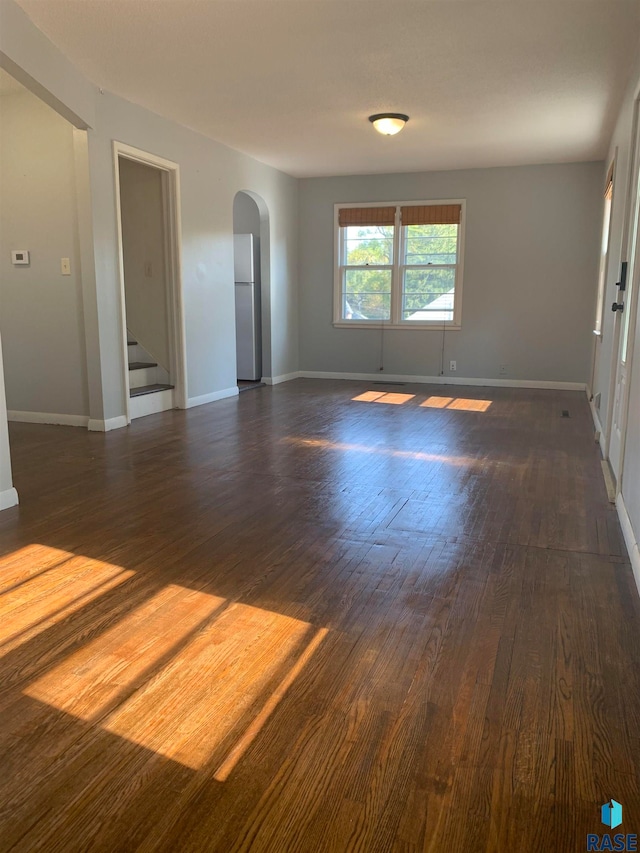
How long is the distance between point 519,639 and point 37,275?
4770 millimetres

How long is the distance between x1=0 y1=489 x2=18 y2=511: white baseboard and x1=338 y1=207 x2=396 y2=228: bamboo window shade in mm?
6069

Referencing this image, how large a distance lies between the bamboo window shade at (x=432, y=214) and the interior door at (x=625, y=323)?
161 inches

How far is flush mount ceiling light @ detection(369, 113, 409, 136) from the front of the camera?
210 inches

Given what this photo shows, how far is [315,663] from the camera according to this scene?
187 cm

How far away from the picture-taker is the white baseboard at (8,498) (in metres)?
3.23

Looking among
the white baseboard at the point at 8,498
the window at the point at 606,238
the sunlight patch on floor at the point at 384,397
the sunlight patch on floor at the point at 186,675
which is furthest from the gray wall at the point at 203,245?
the window at the point at 606,238

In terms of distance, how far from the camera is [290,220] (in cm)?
830

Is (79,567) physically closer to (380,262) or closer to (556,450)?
(556,450)

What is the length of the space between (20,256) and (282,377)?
12.1ft

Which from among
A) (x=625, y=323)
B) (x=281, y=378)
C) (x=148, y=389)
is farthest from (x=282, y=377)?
(x=625, y=323)

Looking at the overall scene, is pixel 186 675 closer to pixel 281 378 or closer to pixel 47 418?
pixel 47 418

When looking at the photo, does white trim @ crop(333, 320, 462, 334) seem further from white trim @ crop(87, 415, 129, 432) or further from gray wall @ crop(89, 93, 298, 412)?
white trim @ crop(87, 415, 129, 432)

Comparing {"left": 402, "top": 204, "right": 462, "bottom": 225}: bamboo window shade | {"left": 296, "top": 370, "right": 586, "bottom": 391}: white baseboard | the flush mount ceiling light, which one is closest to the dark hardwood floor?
the flush mount ceiling light

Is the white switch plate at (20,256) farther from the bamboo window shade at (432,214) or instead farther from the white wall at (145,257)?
the bamboo window shade at (432,214)
